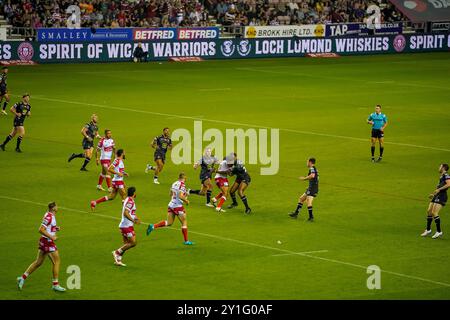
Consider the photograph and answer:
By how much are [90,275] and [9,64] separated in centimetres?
4494

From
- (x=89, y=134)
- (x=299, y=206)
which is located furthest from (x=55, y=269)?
(x=89, y=134)

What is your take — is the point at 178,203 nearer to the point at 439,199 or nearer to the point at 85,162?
the point at 439,199

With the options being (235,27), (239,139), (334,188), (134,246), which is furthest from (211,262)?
(235,27)

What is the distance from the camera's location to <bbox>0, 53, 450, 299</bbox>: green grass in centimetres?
2542

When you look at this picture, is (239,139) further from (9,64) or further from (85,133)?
(9,64)

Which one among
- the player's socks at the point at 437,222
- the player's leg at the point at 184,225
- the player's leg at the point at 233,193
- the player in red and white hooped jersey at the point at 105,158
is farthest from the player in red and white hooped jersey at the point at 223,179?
the player's socks at the point at 437,222

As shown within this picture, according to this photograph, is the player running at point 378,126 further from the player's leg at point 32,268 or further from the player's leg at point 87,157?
the player's leg at point 32,268

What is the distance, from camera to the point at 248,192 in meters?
36.1

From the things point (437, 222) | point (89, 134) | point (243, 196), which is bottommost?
point (437, 222)

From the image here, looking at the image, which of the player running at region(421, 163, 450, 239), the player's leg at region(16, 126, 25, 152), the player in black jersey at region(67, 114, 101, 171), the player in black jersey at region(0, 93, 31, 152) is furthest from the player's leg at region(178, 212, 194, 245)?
the player's leg at region(16, 126, 25, 152)

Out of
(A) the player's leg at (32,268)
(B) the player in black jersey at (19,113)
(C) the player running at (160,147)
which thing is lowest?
(A) the player's leg at (32,268)

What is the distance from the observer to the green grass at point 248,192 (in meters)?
25.4

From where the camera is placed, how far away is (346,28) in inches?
3329

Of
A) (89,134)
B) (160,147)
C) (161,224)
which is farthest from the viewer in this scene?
(89,134)
